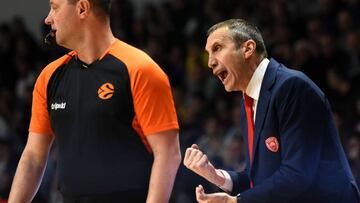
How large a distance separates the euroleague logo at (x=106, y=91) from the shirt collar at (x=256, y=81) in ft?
2.12

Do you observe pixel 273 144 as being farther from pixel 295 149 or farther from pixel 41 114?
pixel 41 114

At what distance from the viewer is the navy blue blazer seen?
10.7 feet

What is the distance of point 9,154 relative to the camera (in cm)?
927

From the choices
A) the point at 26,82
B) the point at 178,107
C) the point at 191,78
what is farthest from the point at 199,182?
the point at 26,82

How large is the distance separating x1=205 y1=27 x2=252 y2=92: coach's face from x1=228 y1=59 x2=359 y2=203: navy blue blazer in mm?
108

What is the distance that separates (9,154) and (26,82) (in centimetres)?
239

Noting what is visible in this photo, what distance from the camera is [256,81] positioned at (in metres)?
3.52

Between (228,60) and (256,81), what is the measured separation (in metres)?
0.16

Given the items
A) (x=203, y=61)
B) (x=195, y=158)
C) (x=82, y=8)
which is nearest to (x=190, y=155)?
(x=195, y=158)

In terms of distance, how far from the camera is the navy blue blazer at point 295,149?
10.7 ft

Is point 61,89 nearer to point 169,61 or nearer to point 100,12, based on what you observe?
point 100,12

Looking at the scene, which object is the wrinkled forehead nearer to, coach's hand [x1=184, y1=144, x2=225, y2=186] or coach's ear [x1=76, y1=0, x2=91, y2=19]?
coach's hand [x1=184, y1=144, x2=225, y2=186]

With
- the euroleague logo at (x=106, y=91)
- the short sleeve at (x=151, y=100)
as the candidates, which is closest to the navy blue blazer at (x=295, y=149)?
the short sleeve at (x=151, y=100)

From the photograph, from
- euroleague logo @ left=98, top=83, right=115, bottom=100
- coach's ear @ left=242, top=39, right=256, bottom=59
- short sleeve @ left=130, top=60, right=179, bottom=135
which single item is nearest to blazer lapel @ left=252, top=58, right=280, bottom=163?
coach's ear @ left=242, top=39, right=256, bottom=59
